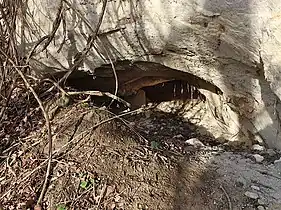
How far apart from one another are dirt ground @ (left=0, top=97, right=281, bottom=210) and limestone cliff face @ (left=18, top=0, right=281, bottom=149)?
16.1 inches

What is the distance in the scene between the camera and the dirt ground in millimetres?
2219

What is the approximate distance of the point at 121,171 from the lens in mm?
2336

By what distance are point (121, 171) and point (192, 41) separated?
0.93 m

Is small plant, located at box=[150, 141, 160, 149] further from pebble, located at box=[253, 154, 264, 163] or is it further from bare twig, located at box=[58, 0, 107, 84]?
bare twig, located at box=[58, 0, 107, 84]

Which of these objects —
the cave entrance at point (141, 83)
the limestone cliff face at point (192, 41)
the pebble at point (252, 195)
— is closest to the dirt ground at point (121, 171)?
the pebble at point (252, 195)

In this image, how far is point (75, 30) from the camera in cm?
291

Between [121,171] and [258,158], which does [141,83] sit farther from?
[121,171]

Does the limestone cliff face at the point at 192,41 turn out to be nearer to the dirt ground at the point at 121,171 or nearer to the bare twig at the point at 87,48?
the bare twig at the point at 87,48

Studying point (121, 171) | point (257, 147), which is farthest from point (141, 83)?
point (121, 171)

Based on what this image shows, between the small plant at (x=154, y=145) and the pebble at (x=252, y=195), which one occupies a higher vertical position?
the small plant at (x=154, y=145)

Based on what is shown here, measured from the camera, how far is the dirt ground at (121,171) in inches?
87.4

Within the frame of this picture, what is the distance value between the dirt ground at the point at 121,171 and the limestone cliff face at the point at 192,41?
0.41 metres

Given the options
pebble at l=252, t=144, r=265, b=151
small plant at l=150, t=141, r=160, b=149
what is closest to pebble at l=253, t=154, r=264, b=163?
pebble at l=252, t=144, r=265, b=151

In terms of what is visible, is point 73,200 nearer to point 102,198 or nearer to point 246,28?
point 102,198
